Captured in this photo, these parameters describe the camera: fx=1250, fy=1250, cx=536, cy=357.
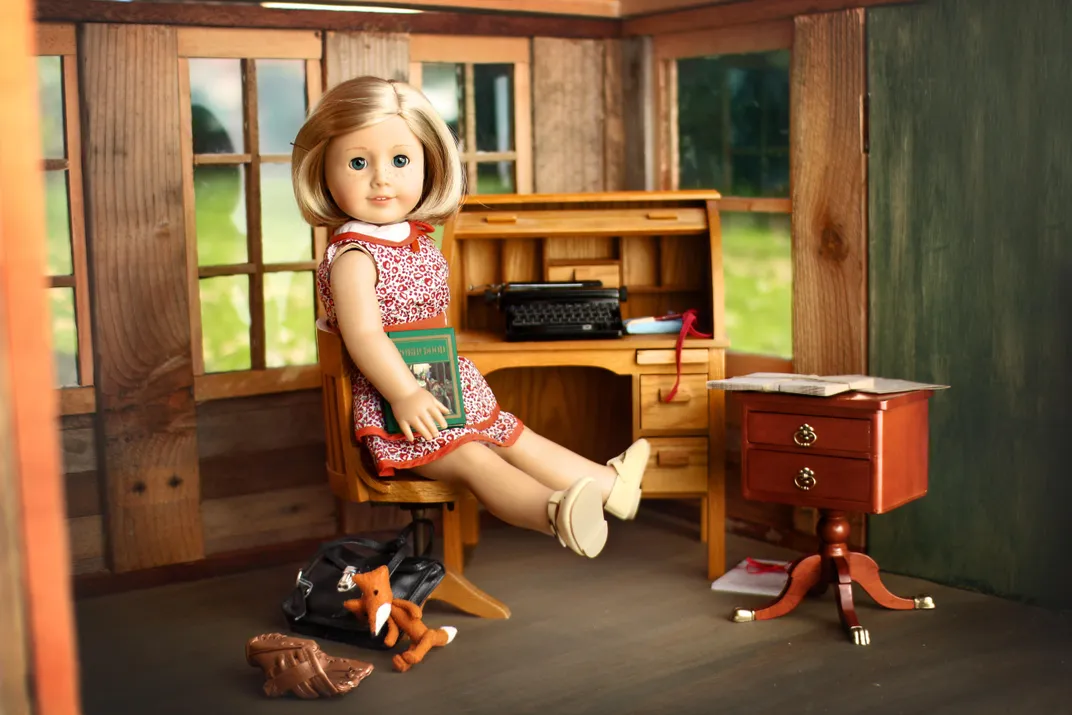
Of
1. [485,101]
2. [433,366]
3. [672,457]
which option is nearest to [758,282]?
[672,457]

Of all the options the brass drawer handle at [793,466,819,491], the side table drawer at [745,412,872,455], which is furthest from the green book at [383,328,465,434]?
the brass drawer handle at [793,466,819,491]

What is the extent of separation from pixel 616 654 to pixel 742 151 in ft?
6.75

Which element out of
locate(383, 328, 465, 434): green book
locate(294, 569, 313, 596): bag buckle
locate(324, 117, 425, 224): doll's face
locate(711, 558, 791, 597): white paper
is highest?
locate(324, 117, 425, 224): doll's face

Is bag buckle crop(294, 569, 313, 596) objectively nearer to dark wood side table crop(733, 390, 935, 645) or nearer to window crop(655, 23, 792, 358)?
dark wood side table crop(733, 390, 935, 645)

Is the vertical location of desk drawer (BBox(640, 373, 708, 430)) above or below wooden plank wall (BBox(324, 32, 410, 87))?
below

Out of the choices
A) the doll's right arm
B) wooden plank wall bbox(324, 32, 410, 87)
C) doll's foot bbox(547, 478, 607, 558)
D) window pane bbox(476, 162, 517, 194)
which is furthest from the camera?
window pane bbox(476, 162, 517, 194)

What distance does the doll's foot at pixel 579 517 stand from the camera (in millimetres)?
3223

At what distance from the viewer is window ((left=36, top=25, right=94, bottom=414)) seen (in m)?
4.09

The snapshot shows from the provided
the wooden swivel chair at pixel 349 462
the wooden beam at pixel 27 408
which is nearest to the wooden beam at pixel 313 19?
the wooden swivel chair at pixel 349 462

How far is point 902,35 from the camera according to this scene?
405cm

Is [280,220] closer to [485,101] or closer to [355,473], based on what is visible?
[485,101]

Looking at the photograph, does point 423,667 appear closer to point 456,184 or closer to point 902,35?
point 456,184

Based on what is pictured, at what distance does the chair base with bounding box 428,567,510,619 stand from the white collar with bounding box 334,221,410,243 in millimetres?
1085

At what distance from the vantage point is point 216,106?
4.40 metres
